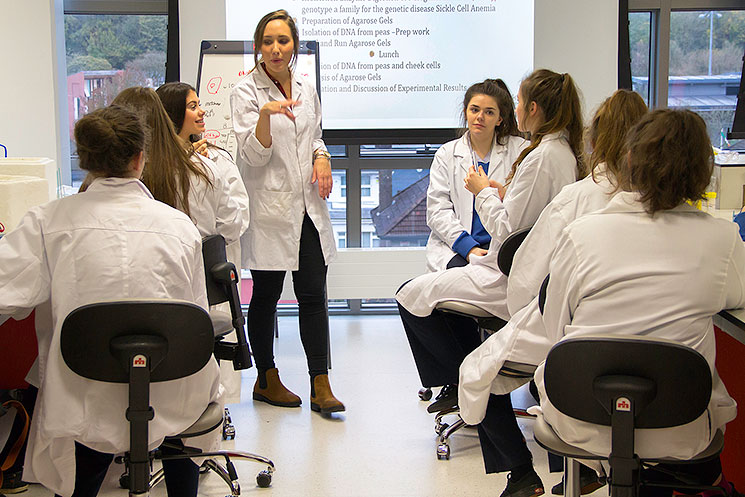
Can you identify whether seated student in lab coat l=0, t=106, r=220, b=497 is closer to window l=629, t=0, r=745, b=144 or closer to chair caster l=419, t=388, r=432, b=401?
chair caster l=419, t=388, r=432, b=401

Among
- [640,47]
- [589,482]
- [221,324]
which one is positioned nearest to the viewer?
[221,324]

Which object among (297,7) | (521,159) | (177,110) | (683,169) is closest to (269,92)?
(177,110)

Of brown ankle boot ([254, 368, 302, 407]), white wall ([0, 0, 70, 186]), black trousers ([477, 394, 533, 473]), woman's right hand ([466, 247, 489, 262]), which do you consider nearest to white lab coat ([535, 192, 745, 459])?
black trousers ([477, 394, 533, 473])

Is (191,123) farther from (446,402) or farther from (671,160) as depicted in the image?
(671,160)

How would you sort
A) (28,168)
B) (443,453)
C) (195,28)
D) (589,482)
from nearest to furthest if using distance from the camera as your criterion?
1. (589,482)
2. (28,168)
3. (443,453)
4. (195,28)

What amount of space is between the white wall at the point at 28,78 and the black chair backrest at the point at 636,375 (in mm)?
3644

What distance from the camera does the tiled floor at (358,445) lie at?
2549 millimetres

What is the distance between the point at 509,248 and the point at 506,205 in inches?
7.5

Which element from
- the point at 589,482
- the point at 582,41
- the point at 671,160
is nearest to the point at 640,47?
the point at 582,41

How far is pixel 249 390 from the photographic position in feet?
11.6

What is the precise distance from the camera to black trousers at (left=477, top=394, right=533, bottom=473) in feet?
7.64

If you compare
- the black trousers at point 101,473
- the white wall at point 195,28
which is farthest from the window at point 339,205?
the black trousers at point 101,473

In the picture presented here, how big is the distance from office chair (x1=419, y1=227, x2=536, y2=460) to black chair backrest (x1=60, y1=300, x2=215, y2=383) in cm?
88

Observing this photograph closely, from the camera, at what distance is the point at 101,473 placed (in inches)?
72.8
